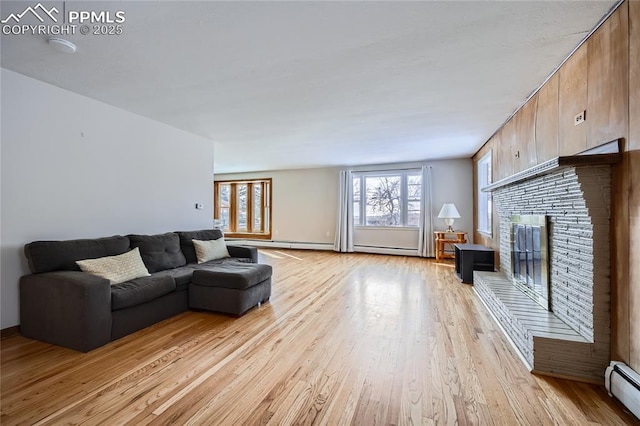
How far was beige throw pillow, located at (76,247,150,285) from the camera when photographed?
98.6 inches

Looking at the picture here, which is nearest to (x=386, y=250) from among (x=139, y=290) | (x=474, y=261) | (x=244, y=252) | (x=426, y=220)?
(x=426, y=220)

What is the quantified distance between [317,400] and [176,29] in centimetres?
258

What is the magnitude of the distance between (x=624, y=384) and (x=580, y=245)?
839 millimetres

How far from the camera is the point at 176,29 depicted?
1.88m

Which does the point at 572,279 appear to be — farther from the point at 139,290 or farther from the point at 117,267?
the point at 117,267

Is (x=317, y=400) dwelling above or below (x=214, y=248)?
below

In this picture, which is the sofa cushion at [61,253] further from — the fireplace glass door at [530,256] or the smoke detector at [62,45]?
the fireplace glass door at [530,256]

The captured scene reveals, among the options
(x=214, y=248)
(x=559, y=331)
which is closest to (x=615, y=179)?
(x=559, y=331)

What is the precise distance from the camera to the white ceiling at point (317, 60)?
5.68 feet

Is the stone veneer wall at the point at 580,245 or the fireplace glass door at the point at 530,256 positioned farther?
the fireplace glass door at the point at 530,256

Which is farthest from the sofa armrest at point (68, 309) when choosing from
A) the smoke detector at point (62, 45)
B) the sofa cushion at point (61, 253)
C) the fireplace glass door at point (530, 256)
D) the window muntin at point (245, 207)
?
the window muntin at point (245, 207)

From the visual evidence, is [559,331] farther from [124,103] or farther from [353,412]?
[124,103]

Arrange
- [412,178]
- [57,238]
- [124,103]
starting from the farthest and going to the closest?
[412,178] → [124,103] → [57,238]

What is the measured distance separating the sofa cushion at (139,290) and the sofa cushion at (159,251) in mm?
513
